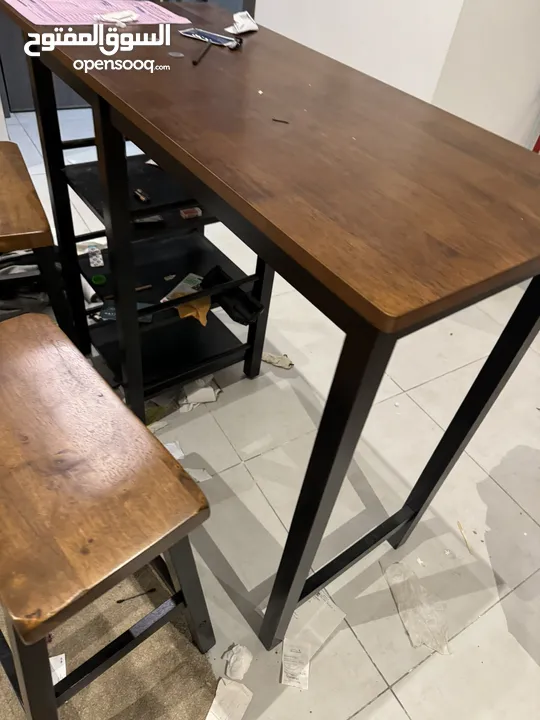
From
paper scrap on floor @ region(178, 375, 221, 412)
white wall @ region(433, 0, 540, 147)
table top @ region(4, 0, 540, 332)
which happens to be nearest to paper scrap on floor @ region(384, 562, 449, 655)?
paper scrap on floor @ region(178, 375, 221, 412)

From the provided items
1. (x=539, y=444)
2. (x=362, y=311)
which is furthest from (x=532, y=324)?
(x=539, y=444)

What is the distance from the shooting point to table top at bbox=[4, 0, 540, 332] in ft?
1.80

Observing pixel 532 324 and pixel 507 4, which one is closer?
pixel 532 324

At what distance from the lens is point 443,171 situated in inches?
29.3

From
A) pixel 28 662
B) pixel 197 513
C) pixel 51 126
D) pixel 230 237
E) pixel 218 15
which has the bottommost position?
pixel 230 237

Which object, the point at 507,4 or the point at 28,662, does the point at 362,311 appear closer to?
the point at 28,662

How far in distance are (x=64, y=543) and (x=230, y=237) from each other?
6.11ft

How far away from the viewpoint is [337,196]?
643mm

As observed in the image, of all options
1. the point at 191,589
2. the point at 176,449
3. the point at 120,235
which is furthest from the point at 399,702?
the point at 120,235

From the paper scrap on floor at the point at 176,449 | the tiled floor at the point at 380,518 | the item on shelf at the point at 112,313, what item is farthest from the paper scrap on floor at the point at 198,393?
the item on shelf at the point at 112,313

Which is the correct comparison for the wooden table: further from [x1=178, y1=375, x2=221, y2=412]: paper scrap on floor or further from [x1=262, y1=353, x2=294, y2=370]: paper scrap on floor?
[x1=262, y1=353, x2=294, y2=370]: paper scrap on floor

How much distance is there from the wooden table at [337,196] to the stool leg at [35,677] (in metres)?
0.39

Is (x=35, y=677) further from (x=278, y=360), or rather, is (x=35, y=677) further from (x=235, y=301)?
(x=278, y=360)
